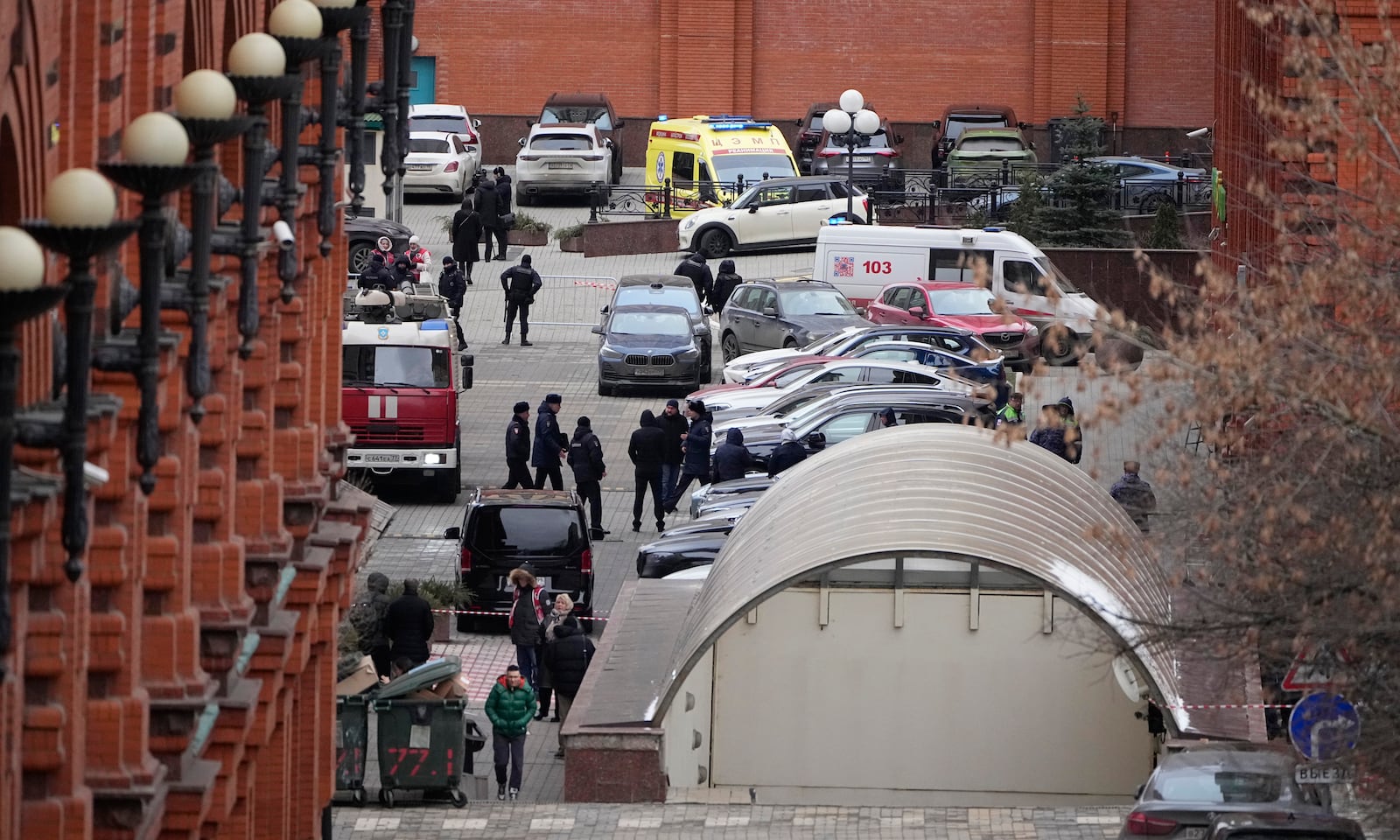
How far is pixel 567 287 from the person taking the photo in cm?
4525

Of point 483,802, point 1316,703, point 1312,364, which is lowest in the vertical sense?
point 483,802

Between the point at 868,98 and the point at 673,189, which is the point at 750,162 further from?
the point at 868,98

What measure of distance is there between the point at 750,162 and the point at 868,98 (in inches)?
367

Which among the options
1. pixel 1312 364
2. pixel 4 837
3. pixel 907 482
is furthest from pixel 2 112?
pixel 907 482

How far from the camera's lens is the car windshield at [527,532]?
83.5ft

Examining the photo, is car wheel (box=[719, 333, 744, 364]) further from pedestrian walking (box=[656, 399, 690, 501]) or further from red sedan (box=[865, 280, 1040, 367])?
pedestrian walking (box=[656, 399, 690, 501])

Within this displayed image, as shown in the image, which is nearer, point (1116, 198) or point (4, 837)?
point (4, 837)

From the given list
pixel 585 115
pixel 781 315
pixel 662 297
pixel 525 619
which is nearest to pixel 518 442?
pixel 525 619

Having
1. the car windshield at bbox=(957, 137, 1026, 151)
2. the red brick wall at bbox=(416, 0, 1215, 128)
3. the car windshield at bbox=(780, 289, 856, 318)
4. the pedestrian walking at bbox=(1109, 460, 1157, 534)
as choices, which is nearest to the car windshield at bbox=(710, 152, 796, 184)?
the car windshield at bbox=(957, 137, 1026, 151)

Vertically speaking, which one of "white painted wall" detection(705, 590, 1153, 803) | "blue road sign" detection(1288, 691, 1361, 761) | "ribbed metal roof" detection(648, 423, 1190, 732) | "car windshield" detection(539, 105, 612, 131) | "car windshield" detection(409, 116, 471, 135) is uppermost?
"car windshield" detection(539, 105, 612, 131)

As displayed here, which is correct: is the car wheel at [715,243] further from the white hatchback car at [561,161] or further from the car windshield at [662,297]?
the car windshield at [662,297]

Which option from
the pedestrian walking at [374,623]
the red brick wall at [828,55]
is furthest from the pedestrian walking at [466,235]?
the pedestrian walking at [374,623]

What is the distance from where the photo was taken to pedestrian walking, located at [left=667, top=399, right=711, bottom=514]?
2945 centimetres

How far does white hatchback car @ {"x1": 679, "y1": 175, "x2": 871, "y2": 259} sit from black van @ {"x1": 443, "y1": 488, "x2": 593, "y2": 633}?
21.5 meters
